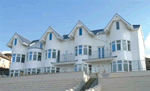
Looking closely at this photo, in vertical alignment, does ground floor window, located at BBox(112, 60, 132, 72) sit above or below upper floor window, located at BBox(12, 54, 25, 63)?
below

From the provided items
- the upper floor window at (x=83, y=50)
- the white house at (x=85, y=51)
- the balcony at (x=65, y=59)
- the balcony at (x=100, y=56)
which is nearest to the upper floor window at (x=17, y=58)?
the white house at (x=85, y=51)

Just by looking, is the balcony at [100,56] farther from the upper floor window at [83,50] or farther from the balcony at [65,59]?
the balcony at [65,59]

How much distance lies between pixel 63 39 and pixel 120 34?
9.71 metres

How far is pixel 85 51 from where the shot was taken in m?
28.0

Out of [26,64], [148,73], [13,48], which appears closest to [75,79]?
[148,73]

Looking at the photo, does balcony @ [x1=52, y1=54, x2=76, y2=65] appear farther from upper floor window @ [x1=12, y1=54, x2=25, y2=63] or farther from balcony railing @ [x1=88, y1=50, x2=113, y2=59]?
upper floor window @ [x1=12, y1=54, x2=25, y2=63]

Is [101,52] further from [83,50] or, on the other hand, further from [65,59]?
[65,59]

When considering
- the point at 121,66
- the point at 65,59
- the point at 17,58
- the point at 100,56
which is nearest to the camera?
the point at 121,66

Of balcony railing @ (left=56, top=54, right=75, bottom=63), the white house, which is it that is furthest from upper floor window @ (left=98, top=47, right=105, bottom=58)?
balcony railing @ (left=56, top=54, right=75, bottom=63)

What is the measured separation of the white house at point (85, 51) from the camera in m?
25.4

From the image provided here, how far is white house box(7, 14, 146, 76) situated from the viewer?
83.4 feet

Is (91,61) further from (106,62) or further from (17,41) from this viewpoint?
(17,41)

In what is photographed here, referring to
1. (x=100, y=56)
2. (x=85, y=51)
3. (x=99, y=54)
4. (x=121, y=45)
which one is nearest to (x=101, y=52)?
(x=99, y=54)

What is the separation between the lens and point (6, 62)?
43.8 m
